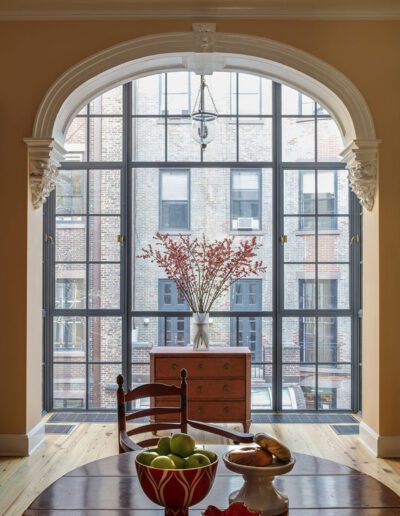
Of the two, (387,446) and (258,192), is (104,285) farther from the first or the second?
(387,446)

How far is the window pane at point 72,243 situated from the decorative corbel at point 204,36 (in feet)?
7.16

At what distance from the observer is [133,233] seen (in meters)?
6.01

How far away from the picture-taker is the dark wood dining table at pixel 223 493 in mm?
1663

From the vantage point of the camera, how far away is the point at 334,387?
6012 millimetres

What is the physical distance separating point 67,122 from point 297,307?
285cm

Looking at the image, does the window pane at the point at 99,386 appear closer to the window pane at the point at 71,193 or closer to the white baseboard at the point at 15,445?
the white baseboard at the point at 15,445

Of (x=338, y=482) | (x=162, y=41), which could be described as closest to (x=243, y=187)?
(x=162, y=41)

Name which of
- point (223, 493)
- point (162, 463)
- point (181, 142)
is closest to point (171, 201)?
point (181, 142)

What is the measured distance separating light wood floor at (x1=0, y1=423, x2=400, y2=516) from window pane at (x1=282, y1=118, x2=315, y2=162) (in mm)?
2639

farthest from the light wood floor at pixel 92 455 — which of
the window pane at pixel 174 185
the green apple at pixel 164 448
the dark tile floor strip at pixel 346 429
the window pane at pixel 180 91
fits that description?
the window pane at pixel 180 91

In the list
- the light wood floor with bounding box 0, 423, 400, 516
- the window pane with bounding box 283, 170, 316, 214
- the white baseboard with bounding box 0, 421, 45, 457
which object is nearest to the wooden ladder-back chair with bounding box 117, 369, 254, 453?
the light wood floor with bounding box 0, 423, 400, 516

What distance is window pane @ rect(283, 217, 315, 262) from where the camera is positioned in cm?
600

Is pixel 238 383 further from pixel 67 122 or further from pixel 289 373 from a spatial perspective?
pixel 67 122

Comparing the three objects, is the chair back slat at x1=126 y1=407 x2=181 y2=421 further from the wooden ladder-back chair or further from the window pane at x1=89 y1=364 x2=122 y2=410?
the window pane at x1=89 y1=364 x2=122 y2=410
